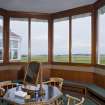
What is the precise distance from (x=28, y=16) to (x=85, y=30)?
209 cm

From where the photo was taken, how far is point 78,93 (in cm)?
546

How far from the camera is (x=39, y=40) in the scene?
679 centimetres

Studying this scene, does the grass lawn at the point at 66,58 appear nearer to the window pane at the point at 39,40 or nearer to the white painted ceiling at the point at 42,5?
the window pane at the point at 39,40

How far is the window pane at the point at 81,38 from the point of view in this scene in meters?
5.93

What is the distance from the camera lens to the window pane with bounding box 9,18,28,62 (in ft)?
21.4

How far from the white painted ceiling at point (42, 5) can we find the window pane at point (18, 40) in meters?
0.50

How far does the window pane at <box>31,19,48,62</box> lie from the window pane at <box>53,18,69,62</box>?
0.36 m

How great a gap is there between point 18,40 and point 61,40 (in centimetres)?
151

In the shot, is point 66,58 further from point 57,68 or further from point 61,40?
point 61,40

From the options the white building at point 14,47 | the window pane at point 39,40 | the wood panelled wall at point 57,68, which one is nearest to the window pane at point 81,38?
the wood panelled wall at point 57,68

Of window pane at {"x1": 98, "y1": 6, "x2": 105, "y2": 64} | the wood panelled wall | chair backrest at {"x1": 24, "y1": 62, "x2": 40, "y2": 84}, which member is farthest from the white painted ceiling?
chair backrest at {"x1": 24, "y1": 62, "x2": 40, "y2": 84}

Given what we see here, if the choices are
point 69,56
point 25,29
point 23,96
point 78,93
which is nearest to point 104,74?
point 78,93

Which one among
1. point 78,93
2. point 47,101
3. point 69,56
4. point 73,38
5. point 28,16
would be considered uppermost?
point 28,16

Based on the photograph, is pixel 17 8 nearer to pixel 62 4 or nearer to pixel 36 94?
pixel 62 4
